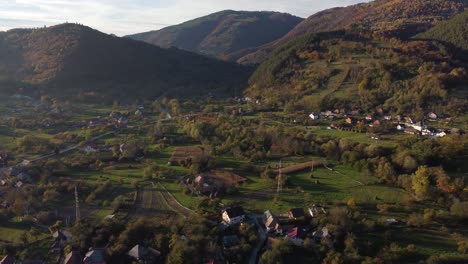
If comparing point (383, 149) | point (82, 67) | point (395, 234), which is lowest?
point (395, 234)

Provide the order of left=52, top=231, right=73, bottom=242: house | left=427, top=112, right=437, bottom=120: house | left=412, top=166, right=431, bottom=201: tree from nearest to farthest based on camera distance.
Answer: left=52, top=231, right=73, bottom=242: house, left=412, top=166, right=431, bottom=201: tree, left=427, top=112, right=437, bottom=120: house

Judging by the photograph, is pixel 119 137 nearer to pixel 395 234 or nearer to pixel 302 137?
pixel 302 137

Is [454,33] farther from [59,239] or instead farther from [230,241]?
[59,239]

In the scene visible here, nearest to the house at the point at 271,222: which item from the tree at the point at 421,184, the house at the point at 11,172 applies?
the tree at the point at 421,184

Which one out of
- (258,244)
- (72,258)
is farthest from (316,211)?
(72,258)

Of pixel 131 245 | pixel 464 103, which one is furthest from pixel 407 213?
pixel 464 103

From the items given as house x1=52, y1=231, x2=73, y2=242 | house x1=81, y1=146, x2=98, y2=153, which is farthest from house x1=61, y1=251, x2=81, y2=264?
house x1=81, y1=146, x2=98, y2=153

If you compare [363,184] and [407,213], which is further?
[363,184]

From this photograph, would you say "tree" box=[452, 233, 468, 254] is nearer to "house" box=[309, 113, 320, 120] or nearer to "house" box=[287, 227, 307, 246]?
"house" box=[287, 227, 307, 246]
